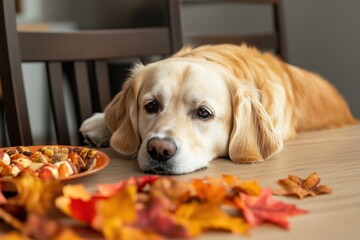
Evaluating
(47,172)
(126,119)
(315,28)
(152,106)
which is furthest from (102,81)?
(315,28)

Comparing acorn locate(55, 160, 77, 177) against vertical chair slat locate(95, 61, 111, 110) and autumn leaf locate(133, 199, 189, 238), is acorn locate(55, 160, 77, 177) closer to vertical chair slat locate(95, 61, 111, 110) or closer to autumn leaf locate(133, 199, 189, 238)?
autumn leaf locate(133, 199, 189, 238)

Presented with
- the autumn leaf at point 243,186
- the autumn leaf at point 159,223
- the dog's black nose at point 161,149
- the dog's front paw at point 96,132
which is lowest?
the dog's front paw at point 96,132

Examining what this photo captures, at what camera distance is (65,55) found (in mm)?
1651

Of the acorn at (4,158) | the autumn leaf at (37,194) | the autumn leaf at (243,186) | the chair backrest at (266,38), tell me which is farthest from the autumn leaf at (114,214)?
the chair backrest at (266,38)

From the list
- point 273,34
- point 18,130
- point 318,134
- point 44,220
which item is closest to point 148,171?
point 18,130

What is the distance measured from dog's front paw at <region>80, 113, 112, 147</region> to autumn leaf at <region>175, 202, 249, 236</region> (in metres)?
0.95

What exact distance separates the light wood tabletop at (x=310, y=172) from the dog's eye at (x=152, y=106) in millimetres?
151

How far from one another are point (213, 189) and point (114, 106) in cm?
86

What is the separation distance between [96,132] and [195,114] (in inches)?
16.5

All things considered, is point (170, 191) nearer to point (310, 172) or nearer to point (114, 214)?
point (114, 214)

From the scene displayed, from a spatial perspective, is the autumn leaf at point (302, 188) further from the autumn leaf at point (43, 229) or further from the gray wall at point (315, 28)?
the gray wall at point (315, 28)

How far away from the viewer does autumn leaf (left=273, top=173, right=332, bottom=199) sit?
89cm

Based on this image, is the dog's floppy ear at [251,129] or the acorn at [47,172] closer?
the acorn at [47,172]

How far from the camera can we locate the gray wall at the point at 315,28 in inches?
119
